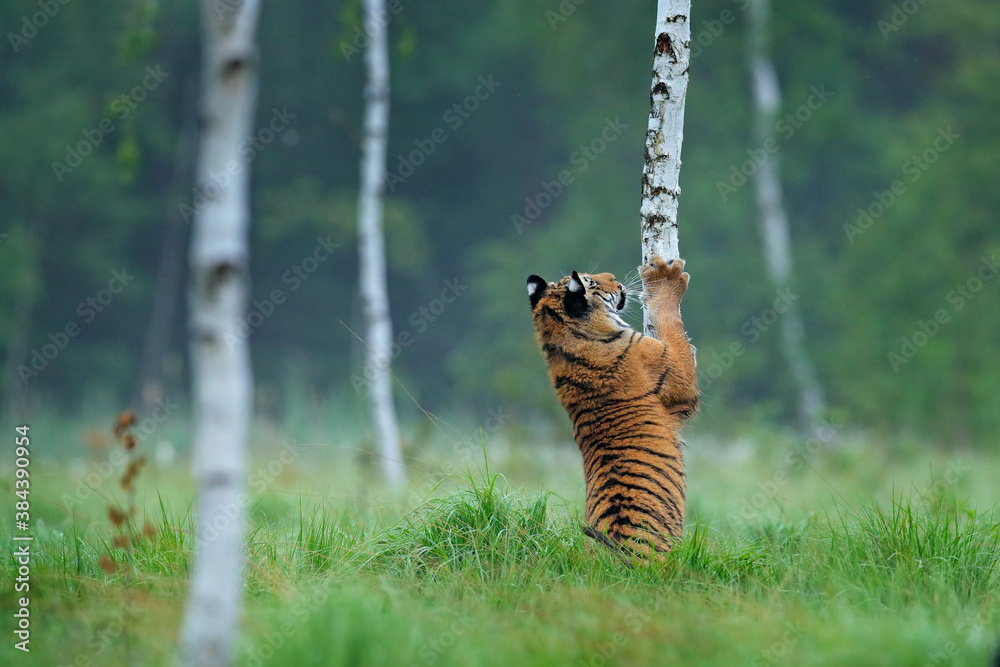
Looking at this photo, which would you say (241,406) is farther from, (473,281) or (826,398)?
(473,281)

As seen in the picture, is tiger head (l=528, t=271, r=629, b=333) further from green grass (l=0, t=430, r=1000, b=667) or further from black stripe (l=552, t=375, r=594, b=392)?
green grass (l=0, t=430, r=1000, b=667)

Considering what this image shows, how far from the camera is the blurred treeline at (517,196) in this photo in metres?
14.4

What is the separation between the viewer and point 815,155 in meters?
19.9

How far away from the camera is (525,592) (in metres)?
3.54

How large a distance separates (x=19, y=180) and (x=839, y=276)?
17.1m

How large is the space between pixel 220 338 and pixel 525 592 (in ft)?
5.46

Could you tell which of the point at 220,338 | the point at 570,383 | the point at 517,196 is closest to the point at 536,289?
the point at 570,383

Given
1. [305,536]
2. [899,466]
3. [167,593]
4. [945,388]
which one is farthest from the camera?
[945,388]

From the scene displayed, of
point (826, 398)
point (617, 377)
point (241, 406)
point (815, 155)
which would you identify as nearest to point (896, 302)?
point (826, 398)

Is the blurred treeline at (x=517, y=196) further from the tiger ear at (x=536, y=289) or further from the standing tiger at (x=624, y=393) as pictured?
the standing tiger at (x=624, y=393)

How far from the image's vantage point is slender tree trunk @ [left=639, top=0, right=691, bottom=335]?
4.68 metres

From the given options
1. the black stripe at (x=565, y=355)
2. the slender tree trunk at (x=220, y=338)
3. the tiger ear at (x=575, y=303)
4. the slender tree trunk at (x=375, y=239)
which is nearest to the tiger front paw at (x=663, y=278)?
the tiger ear at (x=575, y=303)

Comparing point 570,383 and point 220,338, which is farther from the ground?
point 570,383

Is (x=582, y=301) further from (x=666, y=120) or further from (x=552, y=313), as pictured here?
(x=666, y=120)
